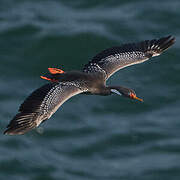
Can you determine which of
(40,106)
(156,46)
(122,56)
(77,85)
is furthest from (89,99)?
(40,106)

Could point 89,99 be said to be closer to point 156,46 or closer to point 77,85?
point 156,46

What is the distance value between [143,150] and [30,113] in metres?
6.34

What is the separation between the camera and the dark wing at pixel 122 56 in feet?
46.1

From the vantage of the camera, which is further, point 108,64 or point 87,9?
point 87,9

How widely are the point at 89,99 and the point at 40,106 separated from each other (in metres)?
6.75

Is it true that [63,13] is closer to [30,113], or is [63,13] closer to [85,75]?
[85,75]

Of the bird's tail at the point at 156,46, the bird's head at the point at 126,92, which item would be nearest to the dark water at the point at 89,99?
the bird's tail at the point at 156,46

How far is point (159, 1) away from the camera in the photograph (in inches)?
863

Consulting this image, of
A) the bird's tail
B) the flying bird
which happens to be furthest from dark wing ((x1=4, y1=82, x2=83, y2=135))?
the bird's tail

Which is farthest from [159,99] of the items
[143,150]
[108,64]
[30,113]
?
[30,113]

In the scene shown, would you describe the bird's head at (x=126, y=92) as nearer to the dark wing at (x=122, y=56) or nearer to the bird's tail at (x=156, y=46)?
the dark wing at (x=122, y=56)

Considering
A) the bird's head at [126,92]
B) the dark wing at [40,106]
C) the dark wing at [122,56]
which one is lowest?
the dark wing at [40,106]

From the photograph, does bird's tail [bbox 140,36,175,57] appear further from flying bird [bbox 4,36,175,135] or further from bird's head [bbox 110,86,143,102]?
bird's head [bbox 110,86,143,102]

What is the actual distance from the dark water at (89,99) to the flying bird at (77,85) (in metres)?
3.88
